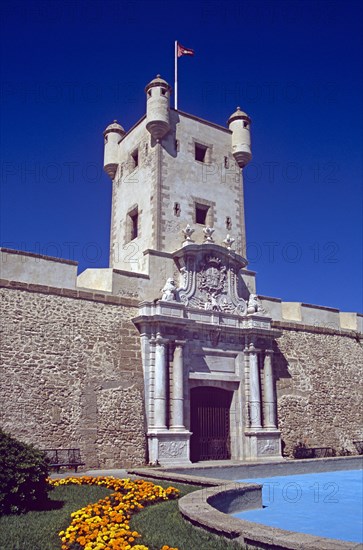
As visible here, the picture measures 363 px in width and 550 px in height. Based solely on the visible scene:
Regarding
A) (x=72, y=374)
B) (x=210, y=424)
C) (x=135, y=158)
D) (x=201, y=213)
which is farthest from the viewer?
(x=135, y=158)

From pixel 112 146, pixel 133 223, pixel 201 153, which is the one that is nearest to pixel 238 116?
pixel 201 153

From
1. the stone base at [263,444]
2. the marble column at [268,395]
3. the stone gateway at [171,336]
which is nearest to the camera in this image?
the stone gateway at [171,336]

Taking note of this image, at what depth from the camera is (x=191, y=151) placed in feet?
67.4

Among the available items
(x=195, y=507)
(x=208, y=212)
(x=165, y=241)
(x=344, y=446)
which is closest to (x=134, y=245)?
(x=165, y=241)

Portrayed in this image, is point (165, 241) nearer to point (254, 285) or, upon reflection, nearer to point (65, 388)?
point (254, 285)

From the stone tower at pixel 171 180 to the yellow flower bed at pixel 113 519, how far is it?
9.59 meters

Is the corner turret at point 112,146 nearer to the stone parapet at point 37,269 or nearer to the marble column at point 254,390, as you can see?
the stone parapet at point 37,269

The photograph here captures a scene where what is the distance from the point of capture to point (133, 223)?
2075cm

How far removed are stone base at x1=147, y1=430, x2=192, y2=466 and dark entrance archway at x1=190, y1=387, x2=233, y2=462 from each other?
1228 millimetres

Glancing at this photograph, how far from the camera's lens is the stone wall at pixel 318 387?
64.5 feet

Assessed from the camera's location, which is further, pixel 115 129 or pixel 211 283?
pixel 115 129

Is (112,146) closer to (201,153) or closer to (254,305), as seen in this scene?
(201,153)

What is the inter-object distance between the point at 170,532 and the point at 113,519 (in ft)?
2.87

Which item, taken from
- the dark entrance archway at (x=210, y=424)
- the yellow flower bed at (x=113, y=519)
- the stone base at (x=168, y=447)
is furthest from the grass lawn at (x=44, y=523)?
the dark entrance archway at (x=210, y=424)
